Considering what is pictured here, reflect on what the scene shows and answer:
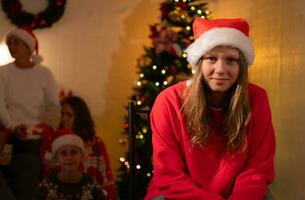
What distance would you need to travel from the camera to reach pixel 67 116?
3.43 meters

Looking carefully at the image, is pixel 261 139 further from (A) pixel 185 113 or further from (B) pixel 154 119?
(B) pixel 154 119

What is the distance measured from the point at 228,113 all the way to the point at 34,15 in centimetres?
246

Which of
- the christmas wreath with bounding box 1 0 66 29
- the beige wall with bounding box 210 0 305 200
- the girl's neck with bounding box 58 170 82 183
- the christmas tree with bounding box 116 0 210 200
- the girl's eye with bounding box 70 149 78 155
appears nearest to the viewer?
the beige wall with bounding box 210 0 305 200

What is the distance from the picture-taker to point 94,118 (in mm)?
3826

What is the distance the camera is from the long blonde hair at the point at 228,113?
1.62 m

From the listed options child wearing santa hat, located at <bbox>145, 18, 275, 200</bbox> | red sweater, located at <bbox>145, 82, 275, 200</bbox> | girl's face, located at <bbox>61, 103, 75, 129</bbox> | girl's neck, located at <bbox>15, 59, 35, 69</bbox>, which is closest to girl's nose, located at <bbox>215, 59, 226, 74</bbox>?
child wearing santa hat, located at <bbox>145, 18, 275, 200</bbox>

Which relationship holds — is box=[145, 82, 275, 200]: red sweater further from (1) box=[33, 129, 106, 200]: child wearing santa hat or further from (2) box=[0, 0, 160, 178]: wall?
(2) box=[0, 0, 160, 178]: wall

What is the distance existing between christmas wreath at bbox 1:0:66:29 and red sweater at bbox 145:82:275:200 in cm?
228

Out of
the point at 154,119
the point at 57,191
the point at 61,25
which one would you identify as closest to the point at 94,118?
the point at 61,25

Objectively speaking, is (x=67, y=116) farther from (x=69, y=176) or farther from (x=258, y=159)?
(x=258, y=159)

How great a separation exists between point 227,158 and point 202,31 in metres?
0.50

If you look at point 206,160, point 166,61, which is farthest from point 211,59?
point 166,61

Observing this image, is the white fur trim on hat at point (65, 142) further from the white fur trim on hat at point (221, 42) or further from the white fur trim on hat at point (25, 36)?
the white fur trim on hat at point (221, 42)

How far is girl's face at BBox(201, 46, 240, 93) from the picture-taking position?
1613mm
